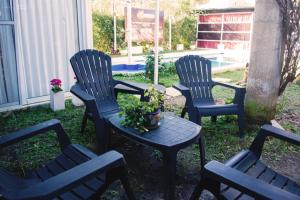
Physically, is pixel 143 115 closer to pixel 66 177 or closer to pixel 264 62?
pixel 66 177

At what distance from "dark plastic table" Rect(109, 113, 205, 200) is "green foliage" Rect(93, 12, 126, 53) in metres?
11.7

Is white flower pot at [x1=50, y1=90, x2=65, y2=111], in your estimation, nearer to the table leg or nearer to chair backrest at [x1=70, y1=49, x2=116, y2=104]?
chair backrest at [x1=70, y1=49, x2=116, y2=104]

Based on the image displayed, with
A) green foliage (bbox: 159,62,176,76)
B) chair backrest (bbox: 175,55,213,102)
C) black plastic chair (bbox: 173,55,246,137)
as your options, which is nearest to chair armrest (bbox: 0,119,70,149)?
black plastic chair (bbox: 173,55,246,137)

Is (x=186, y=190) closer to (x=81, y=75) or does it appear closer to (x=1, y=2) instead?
(x=81, y=75)

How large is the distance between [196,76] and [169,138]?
187cm

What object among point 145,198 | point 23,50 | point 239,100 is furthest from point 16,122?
point 239,100

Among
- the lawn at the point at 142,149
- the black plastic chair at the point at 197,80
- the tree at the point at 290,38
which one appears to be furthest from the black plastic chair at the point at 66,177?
the tree at the point at 290,38

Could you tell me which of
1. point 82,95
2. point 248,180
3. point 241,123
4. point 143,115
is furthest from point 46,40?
point 248,180

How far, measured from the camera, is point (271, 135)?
204 cm

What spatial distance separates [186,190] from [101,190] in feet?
3.08

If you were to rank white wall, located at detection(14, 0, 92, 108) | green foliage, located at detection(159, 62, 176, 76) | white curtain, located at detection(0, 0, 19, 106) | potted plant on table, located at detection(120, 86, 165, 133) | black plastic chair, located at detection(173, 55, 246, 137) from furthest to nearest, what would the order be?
green foliage, located at detection(159, 62, 176, 76), white wall, located at detection(14, 0, 92, 108), white curtain, located at detection(0, 0, 19, 106), black plastic chair, located at detection(173, 55, 246, 137), potted plant on table, located at detection(120, 86, 165, 133)

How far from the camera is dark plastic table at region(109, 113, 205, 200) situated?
2.07 m

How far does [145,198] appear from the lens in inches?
87.0

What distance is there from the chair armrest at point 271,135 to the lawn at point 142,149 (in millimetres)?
670
